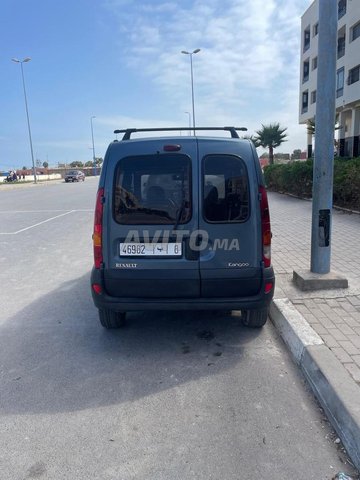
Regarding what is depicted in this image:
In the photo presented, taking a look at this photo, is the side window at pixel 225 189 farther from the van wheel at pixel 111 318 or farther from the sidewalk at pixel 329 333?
the van wheel at pixel 111 318

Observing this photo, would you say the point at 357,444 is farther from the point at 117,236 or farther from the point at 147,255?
the point at 117,236

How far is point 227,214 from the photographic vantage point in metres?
3.54

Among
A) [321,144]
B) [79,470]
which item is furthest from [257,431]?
[321,144]

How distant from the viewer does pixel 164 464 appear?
2.32 meters

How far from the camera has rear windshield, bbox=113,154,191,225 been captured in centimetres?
350

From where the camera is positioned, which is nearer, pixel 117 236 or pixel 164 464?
pixel 164 464

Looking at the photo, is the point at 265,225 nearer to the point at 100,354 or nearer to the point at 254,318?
the point at 254,318

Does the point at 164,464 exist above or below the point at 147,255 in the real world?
below

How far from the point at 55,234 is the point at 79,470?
8713 millimetres

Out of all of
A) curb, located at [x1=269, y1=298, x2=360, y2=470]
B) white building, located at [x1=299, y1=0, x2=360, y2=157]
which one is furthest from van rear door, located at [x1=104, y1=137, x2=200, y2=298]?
white building, located at [x1=299, y1=0, x2=360, y2=157]

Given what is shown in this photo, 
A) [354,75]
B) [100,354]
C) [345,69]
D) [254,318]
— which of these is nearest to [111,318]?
[100,354]

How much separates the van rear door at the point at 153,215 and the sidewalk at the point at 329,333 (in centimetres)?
109

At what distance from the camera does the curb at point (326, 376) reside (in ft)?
8.08

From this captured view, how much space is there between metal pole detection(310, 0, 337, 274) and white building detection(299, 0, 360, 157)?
2274cm
